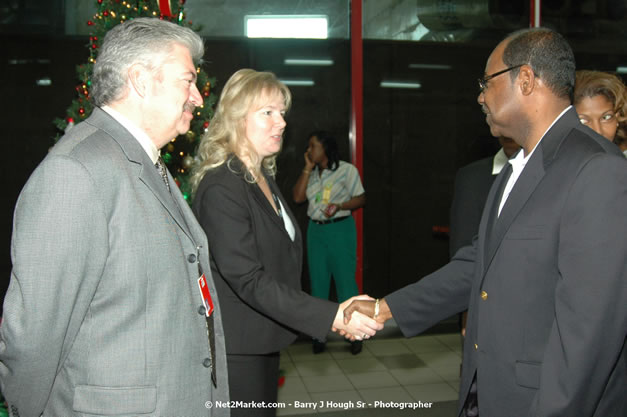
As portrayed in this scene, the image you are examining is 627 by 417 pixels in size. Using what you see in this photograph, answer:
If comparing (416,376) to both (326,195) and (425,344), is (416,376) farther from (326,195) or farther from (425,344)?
(326,195)

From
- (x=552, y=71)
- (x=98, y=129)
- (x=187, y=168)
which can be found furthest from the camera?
(x=187, y=168)

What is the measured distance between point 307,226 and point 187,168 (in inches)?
67.8

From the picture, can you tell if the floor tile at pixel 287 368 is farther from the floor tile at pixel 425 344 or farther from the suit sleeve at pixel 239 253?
the suit sleeve at pixel 239 253

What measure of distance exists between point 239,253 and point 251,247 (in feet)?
0.16

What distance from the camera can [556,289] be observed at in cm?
129

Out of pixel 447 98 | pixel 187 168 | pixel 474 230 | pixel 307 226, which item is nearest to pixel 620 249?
pixel 474 230

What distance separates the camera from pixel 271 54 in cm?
509

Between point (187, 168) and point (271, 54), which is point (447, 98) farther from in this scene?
point (187, 168)

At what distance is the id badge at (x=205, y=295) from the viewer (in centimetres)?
143

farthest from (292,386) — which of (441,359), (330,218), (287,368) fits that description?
(330,218)

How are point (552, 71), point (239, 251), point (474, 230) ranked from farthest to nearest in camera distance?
point (474, 230)
point (239, 251)
point (552, 71)

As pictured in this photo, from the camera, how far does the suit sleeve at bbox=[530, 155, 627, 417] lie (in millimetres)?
1206

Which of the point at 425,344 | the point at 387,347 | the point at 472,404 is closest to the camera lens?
the point at 472,404

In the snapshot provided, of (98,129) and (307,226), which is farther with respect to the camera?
(307,226)
